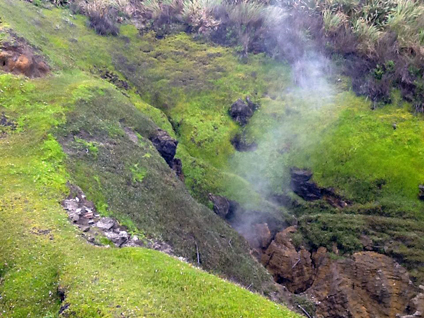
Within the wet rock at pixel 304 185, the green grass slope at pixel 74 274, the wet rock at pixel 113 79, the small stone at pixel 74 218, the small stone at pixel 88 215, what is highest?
the green grass slope at pixel 74 274

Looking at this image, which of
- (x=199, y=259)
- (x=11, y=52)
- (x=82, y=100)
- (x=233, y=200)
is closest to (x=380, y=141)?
(x=233, y=200)

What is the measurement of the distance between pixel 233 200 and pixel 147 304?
1589 centimetres

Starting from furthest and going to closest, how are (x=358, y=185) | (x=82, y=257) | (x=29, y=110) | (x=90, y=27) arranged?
(x=90, y=27), (x=358, y=185), (x=29, y=110), (x=82, y=257)

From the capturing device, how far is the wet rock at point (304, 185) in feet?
85.3

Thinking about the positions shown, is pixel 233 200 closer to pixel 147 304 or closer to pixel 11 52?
pixel 147 304

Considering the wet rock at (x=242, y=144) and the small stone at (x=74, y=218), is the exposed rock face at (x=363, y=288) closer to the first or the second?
the wet rock at (x=242, y=144)

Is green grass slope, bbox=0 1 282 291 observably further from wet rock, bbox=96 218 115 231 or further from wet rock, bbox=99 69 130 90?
wet rock, bbox=99 69 130 90

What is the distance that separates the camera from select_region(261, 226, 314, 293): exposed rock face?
20.2 meters

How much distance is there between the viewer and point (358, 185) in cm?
2489

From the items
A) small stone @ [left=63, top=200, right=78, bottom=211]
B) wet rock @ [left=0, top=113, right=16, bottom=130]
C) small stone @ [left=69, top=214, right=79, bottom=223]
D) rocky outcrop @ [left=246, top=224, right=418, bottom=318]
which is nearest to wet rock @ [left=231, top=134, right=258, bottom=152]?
rocky outcrop @ [left=246, top=224, right=418, bottom=318]

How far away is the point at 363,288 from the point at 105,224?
1363 cm

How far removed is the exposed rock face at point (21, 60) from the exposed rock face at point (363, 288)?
70.7 feet

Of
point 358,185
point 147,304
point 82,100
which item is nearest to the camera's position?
point 147,304

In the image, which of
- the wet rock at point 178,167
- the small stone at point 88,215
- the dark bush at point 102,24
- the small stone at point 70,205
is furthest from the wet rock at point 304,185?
the dark bush at point 102,24
